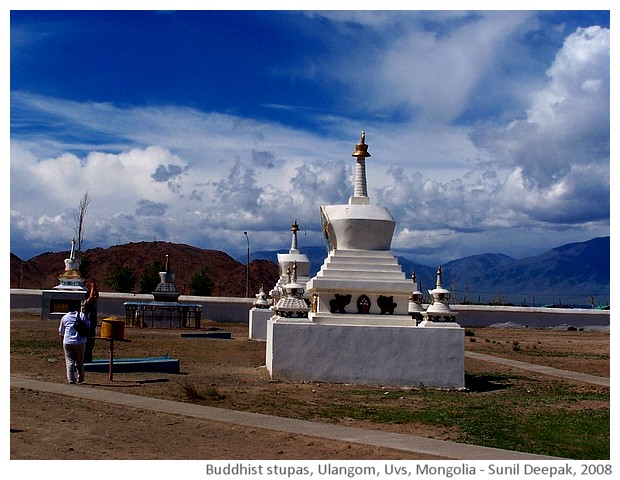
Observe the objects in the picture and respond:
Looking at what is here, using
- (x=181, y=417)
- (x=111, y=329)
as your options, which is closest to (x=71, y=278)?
(x=111, y=329)

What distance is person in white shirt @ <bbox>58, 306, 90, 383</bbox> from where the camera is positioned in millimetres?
16578

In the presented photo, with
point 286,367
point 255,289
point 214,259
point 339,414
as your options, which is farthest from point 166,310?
point 214,259

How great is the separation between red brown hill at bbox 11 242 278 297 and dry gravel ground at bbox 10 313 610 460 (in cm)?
8250

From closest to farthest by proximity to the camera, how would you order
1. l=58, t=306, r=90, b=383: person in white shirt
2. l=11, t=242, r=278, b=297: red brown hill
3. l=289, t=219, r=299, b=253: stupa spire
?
l=58, t=306, r=90, b=383: person in white shirt, l=289, t=219, r=299, b=253: stupa spire, l=11, t=242, r=278, b=297: red brown hill

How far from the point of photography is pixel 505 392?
19281 mm

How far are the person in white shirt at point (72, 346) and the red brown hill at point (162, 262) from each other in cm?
8946

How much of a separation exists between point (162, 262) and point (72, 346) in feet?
309

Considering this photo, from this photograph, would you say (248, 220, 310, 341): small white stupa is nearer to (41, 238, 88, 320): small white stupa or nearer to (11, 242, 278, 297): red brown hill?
(41, 238, 88, 320): small white stupa

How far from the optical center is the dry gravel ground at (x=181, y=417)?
10.8m

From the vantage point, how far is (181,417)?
43.6 ft

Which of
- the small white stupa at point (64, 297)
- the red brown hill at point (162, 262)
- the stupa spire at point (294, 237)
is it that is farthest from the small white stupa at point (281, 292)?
the red brown hill at point (162, 262)

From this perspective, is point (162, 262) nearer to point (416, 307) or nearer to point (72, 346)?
point (416, 307)

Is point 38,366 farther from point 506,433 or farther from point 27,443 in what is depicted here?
point 506,433

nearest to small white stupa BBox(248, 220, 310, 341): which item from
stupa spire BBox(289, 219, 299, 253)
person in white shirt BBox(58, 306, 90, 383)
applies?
stupa spire BBox(289, 219, 299, 253)
